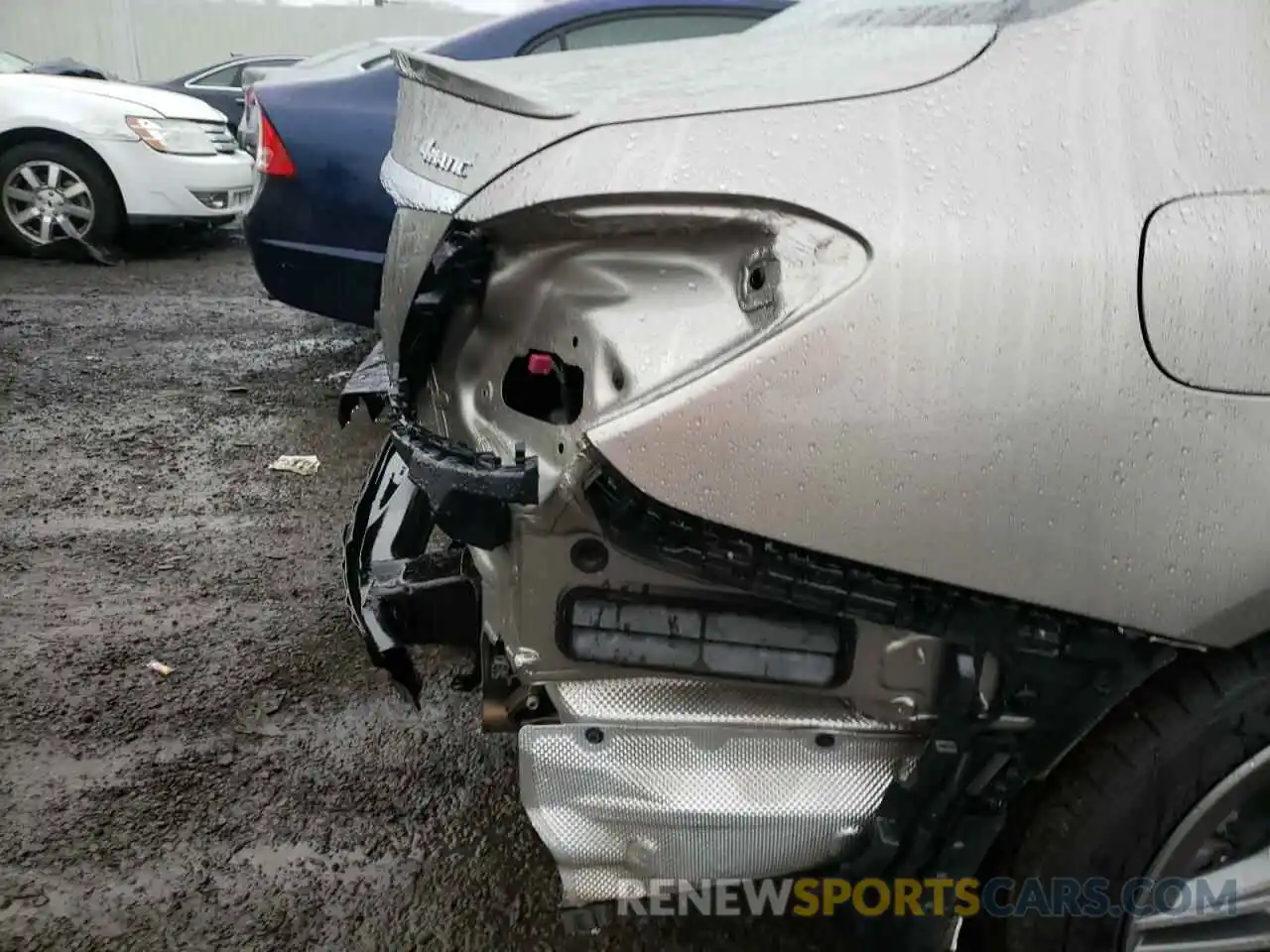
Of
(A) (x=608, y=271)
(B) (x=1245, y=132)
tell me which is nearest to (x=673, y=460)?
(A) (x=608, y=271)

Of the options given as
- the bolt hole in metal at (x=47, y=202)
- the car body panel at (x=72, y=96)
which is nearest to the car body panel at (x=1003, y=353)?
the car body panel at (x=72, y=96)

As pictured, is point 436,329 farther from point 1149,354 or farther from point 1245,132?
point 1245,132

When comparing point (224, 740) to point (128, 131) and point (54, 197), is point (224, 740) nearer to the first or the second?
point (128, 131)

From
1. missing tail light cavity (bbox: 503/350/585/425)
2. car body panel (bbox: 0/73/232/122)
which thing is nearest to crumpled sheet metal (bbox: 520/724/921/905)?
missing tail light cavity (bbox: 503/350/585/425)

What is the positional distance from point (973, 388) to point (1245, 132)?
47 centimetres

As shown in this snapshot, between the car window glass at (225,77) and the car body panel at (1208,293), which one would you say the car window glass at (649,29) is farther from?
the car window glass at (225,77)

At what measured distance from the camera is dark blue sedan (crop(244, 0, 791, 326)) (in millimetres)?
4156

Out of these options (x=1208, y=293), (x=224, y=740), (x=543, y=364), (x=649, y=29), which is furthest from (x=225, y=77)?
Result: (x=1208, y=293)

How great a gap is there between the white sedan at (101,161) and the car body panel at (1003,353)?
6.61 metres

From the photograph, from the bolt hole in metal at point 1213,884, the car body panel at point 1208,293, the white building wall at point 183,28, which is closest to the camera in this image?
the car body panel at point 1208,293

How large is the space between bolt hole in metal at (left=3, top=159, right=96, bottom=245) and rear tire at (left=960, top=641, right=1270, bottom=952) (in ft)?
25.4

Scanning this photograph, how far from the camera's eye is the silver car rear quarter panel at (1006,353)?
3.95 ft

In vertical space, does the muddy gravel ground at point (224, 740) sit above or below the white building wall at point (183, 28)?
below

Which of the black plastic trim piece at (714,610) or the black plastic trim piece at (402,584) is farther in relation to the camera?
the black plastic trim piece at (402,584)
